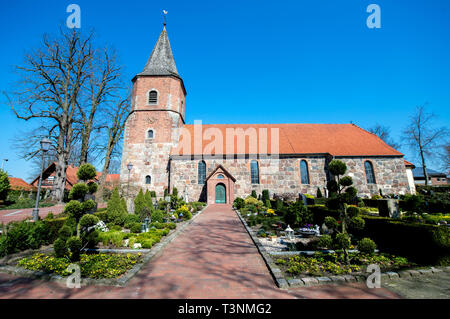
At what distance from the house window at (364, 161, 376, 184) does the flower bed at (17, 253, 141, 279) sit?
21808mm

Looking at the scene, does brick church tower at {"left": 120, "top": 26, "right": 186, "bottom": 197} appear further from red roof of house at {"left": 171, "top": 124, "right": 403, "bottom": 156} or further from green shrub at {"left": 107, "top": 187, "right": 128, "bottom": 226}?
green shrub at {"left": 107, "top": 187, "right": 128, "bottom": 226}

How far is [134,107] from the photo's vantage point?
69.0 ft

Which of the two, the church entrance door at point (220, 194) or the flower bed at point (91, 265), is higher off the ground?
the church entrance door at point (220, 194)

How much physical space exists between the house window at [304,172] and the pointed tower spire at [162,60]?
1665cm

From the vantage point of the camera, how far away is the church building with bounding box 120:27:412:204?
64.0 feet

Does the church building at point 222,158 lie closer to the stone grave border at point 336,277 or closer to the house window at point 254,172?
the house window at point 254,172

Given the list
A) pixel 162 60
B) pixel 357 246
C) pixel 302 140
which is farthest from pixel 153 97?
pixel 357 246

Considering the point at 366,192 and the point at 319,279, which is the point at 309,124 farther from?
the point at 319,279

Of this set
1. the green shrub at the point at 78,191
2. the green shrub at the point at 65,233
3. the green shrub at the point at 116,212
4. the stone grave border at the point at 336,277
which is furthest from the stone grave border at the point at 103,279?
the green shrub at the point at 116,212

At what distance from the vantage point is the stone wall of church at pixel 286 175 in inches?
762

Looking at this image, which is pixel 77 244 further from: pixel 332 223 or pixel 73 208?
pixel 332 223

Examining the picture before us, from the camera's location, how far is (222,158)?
20.3m

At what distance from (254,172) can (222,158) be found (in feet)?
11.8

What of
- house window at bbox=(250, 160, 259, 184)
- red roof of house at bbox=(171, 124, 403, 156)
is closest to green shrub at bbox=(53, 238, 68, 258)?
red roof of house at bbox=(171, 124, 403, 156)
